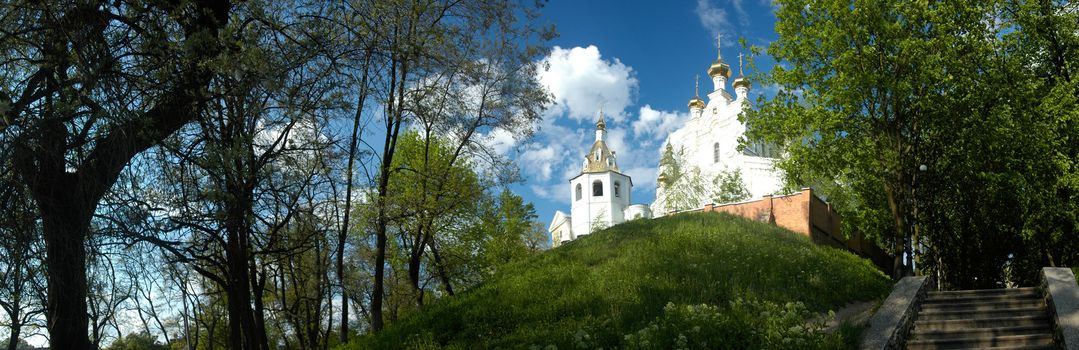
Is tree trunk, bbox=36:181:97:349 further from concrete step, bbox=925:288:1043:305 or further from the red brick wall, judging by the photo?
the red brick wall

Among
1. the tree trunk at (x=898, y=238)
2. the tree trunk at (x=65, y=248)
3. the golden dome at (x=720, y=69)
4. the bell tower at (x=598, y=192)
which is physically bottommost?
the tree trunk at (x=65, y=248)

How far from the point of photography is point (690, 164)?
6619cm

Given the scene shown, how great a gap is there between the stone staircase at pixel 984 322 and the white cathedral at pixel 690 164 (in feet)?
126

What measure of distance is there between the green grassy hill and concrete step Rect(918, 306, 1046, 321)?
1.61 metres

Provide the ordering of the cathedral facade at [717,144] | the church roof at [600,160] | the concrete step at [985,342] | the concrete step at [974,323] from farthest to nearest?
the church roof at [600,160]
the cathedral facade at [717,144]
the concrete step at [974,323]
the concrete step at [985,342]

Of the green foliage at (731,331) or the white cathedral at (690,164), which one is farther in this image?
the white cathedral at (690,164)

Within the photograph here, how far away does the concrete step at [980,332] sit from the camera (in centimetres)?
1216

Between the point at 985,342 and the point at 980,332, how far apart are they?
0.40 meters

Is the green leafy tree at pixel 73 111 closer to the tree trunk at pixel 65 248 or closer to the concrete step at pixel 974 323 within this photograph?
the tree trunk at pixel 65 248

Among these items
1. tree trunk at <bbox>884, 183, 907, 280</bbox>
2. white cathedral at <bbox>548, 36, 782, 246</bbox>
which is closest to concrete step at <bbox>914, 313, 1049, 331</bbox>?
tree trunk at <bbox>884, 183, 907, 280</bbox>

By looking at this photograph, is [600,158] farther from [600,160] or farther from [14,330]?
[14,330]

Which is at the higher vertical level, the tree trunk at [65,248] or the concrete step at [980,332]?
the tree trunk at [65,248]

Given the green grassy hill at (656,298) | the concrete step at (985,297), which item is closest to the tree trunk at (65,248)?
the green grassy hill at (656,298)

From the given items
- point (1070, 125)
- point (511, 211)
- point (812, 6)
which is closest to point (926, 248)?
point (1070, 125)
